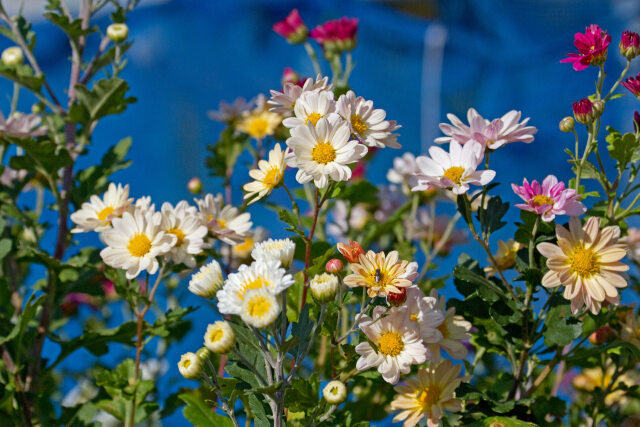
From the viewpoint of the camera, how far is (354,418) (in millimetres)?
821

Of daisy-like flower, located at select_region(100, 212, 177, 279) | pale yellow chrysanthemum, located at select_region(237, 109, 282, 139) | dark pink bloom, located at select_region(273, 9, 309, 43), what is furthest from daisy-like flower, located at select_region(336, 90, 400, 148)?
dark pink bloom, located at select_region(273, 9, 309, 43)

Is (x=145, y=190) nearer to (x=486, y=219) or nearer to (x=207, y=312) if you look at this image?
(x=207, y=312)

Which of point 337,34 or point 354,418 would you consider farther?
point 337,34

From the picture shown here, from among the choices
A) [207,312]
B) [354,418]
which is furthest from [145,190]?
[354,418]

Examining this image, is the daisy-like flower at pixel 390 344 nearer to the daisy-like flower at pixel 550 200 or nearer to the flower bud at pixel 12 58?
the daisy-like flower at pixel 550 200

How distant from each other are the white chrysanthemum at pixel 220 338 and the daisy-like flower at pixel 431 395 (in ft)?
0.67

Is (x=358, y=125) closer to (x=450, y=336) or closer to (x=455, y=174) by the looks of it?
(x=455, y=174)

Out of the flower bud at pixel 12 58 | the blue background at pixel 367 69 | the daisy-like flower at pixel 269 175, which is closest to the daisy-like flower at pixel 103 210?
the daisy-like flower at pixel 269 175

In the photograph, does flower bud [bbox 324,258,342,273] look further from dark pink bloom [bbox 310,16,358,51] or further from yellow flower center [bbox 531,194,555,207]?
dark pink bloom [bbox 310,16,358,51]

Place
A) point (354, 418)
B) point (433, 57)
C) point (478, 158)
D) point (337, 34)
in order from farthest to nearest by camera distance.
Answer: point (433, 57) → point (337, 34) → point (354, 418) → point (478, 158)

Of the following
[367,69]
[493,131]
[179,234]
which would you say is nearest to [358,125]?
[493,131]

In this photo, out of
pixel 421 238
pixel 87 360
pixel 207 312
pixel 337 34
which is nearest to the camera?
pixel 337 34

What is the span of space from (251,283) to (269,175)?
0.17 meters

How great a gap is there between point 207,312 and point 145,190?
1.23 ft
